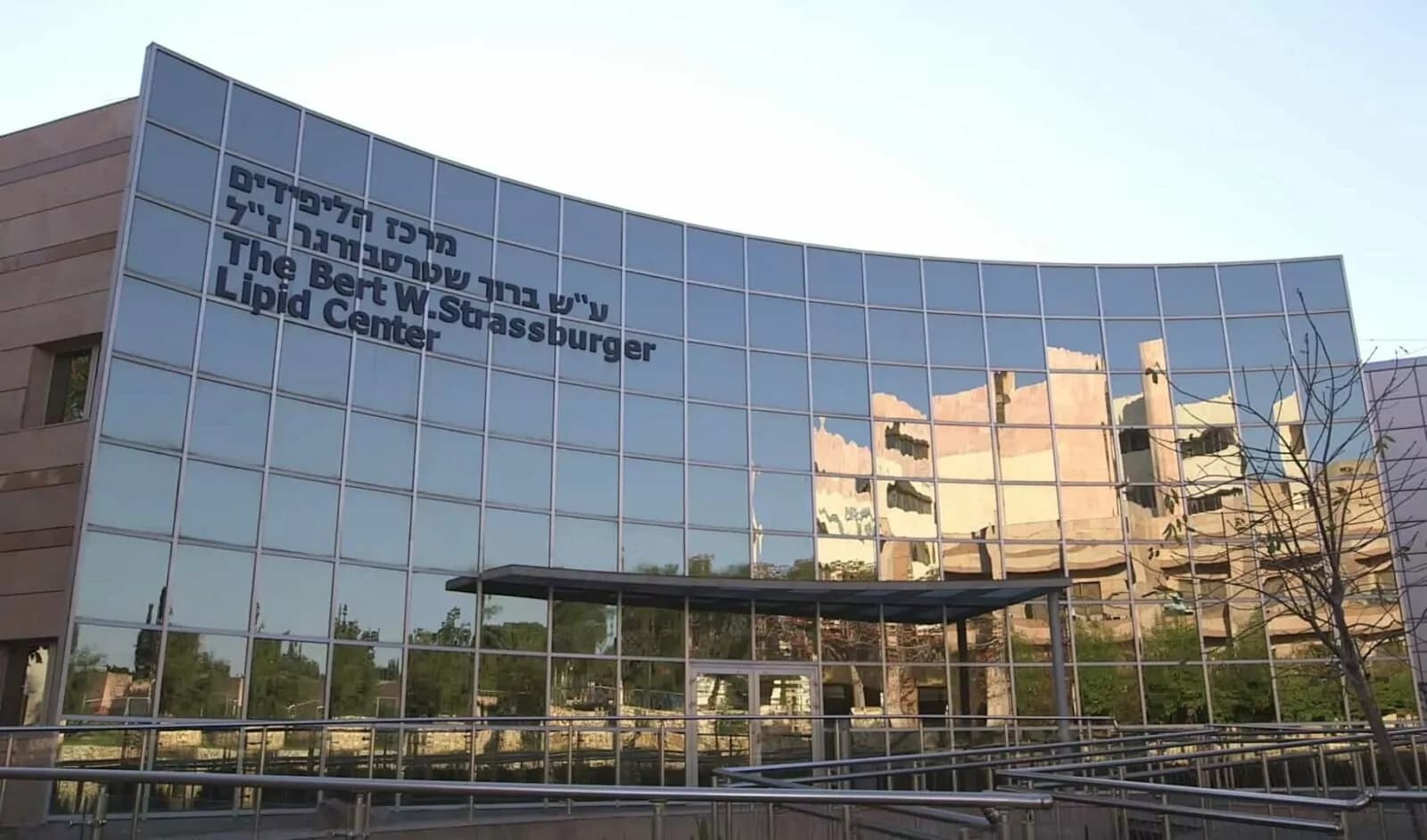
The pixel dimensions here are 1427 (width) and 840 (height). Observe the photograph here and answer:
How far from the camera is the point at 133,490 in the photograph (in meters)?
16.4

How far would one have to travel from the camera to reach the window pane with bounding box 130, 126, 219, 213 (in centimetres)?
1755

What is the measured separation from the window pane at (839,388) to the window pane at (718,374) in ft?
5.80

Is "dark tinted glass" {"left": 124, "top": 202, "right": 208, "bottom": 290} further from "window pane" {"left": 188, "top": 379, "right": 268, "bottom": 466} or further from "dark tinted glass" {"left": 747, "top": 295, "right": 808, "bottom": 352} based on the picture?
"dark tinted glass" {"left": 747, "top": 295, "right": 808, "bottom": 352}

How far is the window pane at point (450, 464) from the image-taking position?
20.1 meters

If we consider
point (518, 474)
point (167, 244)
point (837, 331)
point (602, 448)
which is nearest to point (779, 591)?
point (602, 448)

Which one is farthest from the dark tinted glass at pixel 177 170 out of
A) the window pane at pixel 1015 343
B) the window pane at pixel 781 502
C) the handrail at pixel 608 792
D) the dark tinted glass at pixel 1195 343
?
the dark tinted glass at pixel 1195 343

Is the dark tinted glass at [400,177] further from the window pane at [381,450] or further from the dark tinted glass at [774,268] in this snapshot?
the dark tinted glass at [774,268]

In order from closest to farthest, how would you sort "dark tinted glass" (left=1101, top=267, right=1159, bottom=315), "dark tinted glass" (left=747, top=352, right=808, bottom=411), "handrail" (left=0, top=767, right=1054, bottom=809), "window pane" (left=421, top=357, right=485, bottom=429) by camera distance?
"handrail" (left=0, top=767, right=1054, bottom=809)
"window pane" (left=421, top=357, right=485, bottom=429)
"dark tinted glass" (left=747, top=352, right=808, bottom=411)
"dark tinted glass" (left=1101, top=267, right=1159, bottom=315)

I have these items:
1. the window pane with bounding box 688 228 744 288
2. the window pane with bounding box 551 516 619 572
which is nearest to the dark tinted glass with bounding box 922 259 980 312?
the window pane with bounding box 688 228 744 288

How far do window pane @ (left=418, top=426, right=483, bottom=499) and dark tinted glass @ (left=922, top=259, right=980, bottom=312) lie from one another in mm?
11748

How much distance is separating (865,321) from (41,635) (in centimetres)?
1736

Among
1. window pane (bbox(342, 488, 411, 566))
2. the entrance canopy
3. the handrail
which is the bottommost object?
the handrail

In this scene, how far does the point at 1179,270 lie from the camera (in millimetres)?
28438

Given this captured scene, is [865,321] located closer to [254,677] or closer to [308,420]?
[308,420]
